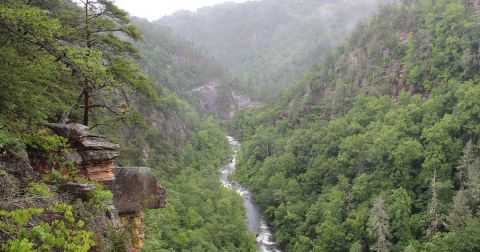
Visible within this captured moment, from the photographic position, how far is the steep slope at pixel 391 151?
5397cm

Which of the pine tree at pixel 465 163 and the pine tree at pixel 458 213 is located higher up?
the pine tree at pixel 465 163

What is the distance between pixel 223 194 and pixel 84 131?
5181 cm

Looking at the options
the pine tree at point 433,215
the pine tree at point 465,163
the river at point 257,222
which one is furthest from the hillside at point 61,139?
the pine tree at point 465,163

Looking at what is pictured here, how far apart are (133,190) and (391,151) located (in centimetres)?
5150

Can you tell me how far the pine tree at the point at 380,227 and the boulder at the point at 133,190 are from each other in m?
39.2

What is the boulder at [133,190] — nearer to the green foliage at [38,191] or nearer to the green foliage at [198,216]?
the green foliage at [38,191]

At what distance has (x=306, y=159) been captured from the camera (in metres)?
79.6

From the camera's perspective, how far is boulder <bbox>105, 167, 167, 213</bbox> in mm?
17625

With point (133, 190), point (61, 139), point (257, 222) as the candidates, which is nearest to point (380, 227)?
point (257, 222)

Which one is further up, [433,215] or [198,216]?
[433,215]

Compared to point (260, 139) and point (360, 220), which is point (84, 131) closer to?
point (360, 220)

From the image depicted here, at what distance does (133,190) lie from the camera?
18000 millimetres

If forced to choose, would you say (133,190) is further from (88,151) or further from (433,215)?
(433,215)

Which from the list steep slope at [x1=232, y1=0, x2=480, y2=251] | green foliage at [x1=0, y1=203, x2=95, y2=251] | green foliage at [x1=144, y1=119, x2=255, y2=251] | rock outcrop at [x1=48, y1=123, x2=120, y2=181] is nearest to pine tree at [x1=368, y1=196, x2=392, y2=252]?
steep slope at [x1=232, y1=0, x2=480, y2=251]
